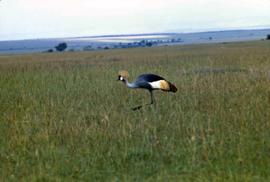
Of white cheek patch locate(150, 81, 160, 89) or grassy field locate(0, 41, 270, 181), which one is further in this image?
white cheek patch locate(150, 81, 160, 89)

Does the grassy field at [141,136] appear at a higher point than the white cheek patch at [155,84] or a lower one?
lower

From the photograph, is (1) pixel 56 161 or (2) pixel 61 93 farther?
(2) pixel 61 93

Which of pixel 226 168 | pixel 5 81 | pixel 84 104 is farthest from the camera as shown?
pixel 5 81

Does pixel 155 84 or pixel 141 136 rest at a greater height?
pixel 155 84

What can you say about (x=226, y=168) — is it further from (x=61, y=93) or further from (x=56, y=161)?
(x=61, y=93)

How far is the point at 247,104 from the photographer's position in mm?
10008

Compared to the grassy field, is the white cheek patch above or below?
above

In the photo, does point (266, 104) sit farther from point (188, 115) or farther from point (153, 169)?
point (153, 169)

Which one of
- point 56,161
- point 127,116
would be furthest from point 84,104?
point 56,161

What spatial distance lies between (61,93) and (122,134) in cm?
566

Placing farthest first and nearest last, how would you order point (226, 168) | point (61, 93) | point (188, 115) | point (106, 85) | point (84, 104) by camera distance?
1. point (106, 85)
2. point (61, 93)
3. point (84, 104)
4. point (188, 115)
5. point (226, 168)

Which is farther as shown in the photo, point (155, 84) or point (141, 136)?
point (155, 84)

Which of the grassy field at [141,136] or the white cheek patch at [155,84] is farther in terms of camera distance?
the white cheek patch at [155,84]

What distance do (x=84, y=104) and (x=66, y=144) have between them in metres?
3.56
